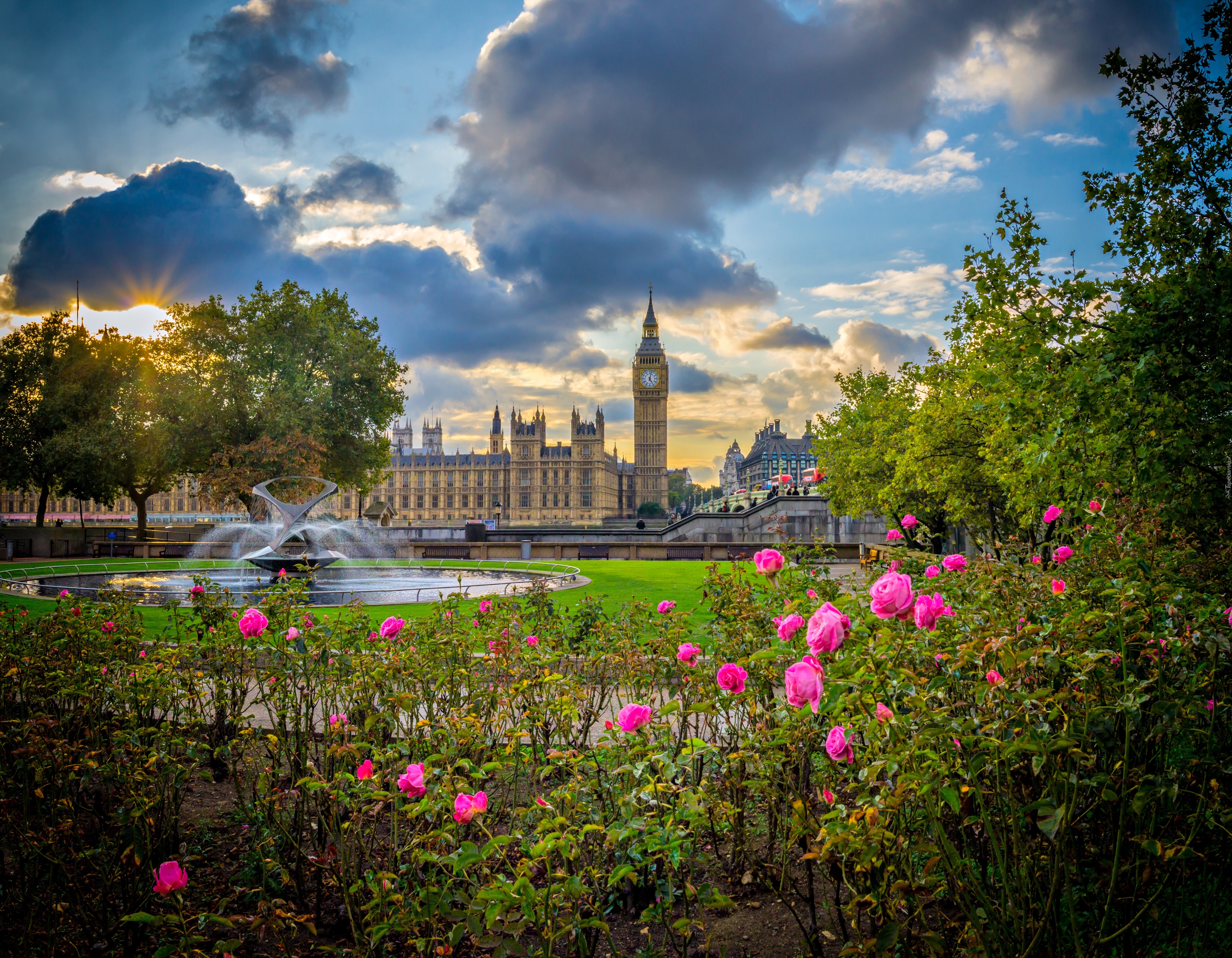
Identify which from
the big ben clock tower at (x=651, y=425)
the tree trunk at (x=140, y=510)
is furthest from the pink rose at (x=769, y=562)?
the big ben clock tower at (x=651, y=425)

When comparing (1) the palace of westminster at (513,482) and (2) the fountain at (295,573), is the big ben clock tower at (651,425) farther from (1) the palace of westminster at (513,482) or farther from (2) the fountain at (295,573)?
(2) the fountain at (295,573)

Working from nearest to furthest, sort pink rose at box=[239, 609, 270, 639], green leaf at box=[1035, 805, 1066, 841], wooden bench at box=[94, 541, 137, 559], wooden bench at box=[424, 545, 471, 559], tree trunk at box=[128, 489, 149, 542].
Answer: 1. green leaf at box=[1035, 805, 1066, 841]
2. pink rose at box=[239, 609, 270, 639]
3. wooden bench at box=[94, 541, 137, 559]
4. wooden bench at box=[424, 545, 471, 559]
5. tree trunk at box=[128, 489, 149, 542]

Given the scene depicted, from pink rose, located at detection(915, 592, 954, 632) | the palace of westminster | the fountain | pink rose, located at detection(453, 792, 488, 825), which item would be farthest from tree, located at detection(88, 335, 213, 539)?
the palace of westminster

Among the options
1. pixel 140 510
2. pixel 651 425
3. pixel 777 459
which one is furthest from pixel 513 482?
pixel 140 510

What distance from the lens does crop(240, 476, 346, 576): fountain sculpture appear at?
54.0 ft

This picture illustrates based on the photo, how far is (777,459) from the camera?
124 meters

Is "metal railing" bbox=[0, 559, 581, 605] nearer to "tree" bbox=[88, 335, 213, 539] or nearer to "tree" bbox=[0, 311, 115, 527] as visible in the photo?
"tree" bbox=[88, 335, 213, 539]

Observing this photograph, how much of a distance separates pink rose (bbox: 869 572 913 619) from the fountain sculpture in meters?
14.4

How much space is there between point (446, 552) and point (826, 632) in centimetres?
2757

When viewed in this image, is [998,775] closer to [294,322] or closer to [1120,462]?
[1120,462]

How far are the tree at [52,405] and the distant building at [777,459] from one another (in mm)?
94738

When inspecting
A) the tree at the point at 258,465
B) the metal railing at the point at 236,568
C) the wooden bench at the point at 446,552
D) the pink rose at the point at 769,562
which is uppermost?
the tree at the point at 258,465

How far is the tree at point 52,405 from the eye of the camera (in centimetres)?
3033

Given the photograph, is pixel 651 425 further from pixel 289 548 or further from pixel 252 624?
pixel 252 624
